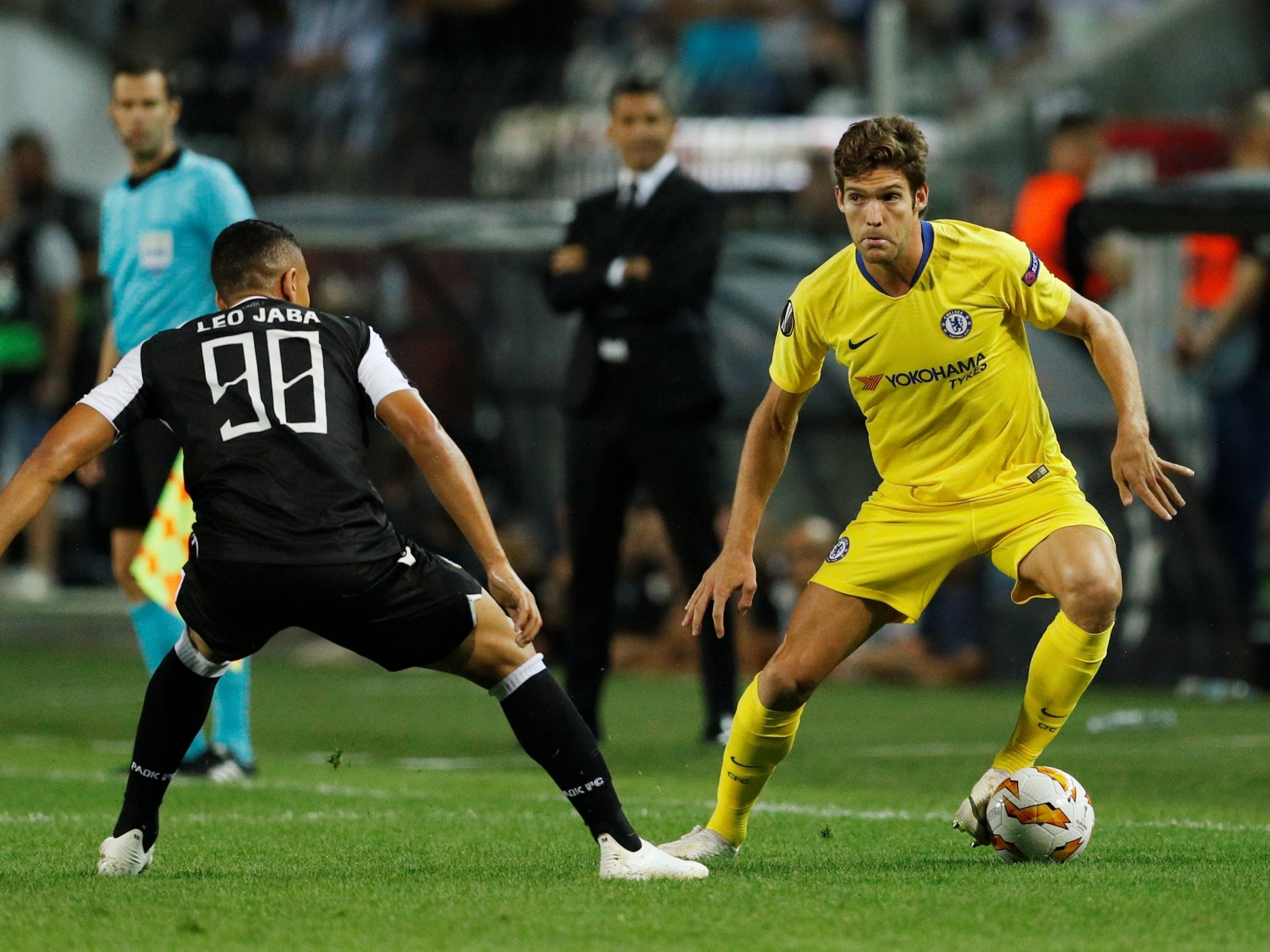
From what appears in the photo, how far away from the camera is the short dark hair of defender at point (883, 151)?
20.3ft

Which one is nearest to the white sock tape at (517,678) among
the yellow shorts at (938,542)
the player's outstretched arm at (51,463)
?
the yellow shorts at (938,542)

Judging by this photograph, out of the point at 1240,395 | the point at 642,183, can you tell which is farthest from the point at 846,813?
the point at 1240,395

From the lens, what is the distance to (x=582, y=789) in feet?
19.3

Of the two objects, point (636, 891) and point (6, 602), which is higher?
point (636, 891)

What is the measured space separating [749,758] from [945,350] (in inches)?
51.1

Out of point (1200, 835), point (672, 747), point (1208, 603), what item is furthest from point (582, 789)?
point (1208, 603)

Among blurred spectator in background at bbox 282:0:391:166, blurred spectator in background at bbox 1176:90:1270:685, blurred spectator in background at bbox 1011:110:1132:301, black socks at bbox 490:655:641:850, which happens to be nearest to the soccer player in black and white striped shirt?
black socks at bbox 490:655:641:850

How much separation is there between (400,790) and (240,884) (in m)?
2.38

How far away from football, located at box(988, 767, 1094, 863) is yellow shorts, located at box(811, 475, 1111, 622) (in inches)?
22.5

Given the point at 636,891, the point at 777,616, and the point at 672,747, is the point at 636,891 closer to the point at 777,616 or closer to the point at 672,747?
the point at 672,747

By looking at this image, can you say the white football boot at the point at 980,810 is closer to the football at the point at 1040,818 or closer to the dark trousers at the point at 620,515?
the football at the point at 1040,818

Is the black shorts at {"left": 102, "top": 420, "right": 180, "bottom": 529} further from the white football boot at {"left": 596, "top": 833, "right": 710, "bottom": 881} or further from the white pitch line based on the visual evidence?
the white football boot at {"left": 596, "top": 833, "right": 710, "bottom": 881}

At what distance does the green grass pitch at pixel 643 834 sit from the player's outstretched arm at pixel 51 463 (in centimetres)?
97

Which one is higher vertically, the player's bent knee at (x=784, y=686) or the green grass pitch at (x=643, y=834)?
Answer: the player's bent knee at (x=784, y=686)
